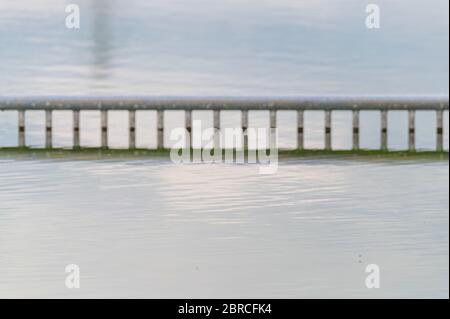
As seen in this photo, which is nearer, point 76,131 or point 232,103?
point 232,103

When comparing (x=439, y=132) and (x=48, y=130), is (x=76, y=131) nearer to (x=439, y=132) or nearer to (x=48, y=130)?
(x=48, y=130)

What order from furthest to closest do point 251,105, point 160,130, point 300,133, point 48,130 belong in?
point 48,130 → point 160,130 → point 300,133 → point 251,105

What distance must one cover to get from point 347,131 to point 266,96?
19.4 feet

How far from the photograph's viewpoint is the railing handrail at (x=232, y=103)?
25.2 metres

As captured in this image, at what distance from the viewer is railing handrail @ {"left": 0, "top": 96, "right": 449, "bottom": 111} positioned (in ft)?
82.6

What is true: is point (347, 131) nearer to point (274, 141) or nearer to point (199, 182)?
point (274, 141)

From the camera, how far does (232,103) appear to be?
2541cm

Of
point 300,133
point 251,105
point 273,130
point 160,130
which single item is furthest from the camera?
point 160,130

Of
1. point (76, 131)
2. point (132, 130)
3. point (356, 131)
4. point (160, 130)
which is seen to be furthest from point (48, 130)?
point (356, 131)

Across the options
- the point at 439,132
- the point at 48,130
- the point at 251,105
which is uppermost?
the point at 251,105

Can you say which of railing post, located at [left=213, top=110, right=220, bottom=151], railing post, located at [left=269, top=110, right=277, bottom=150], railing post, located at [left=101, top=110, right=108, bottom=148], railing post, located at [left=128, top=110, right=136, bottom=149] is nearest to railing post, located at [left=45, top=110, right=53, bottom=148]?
railing post, located at [left=101, top=110, right=108, bottom=148]

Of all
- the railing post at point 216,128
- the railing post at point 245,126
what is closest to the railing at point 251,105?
the railing post at point 216,128

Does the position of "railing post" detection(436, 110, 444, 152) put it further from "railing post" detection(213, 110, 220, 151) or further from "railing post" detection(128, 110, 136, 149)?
"railing post" detection(128, 110, 136, 149)

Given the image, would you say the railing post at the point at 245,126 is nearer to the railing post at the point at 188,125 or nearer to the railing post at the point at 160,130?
the railing post at the point at 188,125
